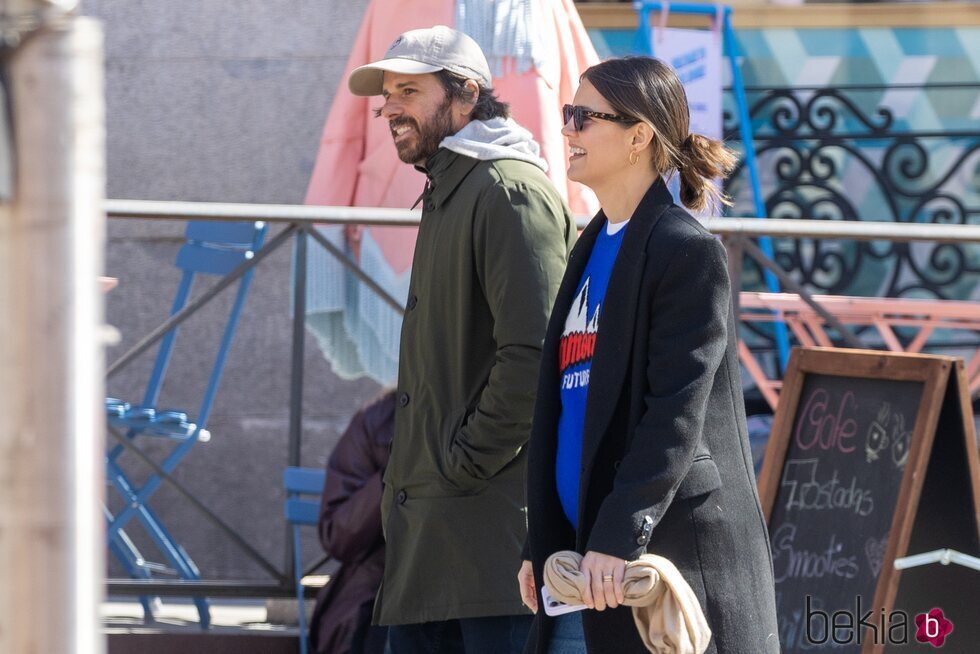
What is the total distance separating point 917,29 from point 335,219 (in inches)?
133

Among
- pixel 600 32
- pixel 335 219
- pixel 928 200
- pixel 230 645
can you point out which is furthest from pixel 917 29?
pixel 230 645

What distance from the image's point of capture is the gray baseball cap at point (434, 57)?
343 centimetres

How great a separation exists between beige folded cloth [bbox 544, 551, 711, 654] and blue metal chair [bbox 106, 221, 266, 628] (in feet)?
9.09

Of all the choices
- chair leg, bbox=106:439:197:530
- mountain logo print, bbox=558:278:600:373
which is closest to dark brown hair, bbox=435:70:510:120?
mountain logo print, bbox=558:278:600:373

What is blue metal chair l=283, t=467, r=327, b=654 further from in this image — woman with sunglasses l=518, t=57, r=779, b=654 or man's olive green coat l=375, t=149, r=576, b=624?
woman with sunglasses l=518, t=57, r=779, b=654

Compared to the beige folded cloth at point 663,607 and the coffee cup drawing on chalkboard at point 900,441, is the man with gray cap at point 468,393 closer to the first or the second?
the beige folded cloth at point 663,607

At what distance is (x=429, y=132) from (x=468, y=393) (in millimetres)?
587

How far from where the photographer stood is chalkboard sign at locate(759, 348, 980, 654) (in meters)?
4.11

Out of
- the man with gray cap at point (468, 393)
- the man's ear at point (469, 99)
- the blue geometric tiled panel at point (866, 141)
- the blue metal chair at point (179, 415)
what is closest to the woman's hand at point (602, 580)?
the man with gray cap at point (468, 393)

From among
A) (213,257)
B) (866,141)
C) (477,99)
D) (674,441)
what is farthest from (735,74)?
(674,441)

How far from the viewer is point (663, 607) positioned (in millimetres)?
2490

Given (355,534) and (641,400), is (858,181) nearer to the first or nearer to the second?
(355,534)

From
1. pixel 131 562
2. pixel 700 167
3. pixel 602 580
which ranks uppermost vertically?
pixel 700 167

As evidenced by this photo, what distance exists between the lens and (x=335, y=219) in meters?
4.75
